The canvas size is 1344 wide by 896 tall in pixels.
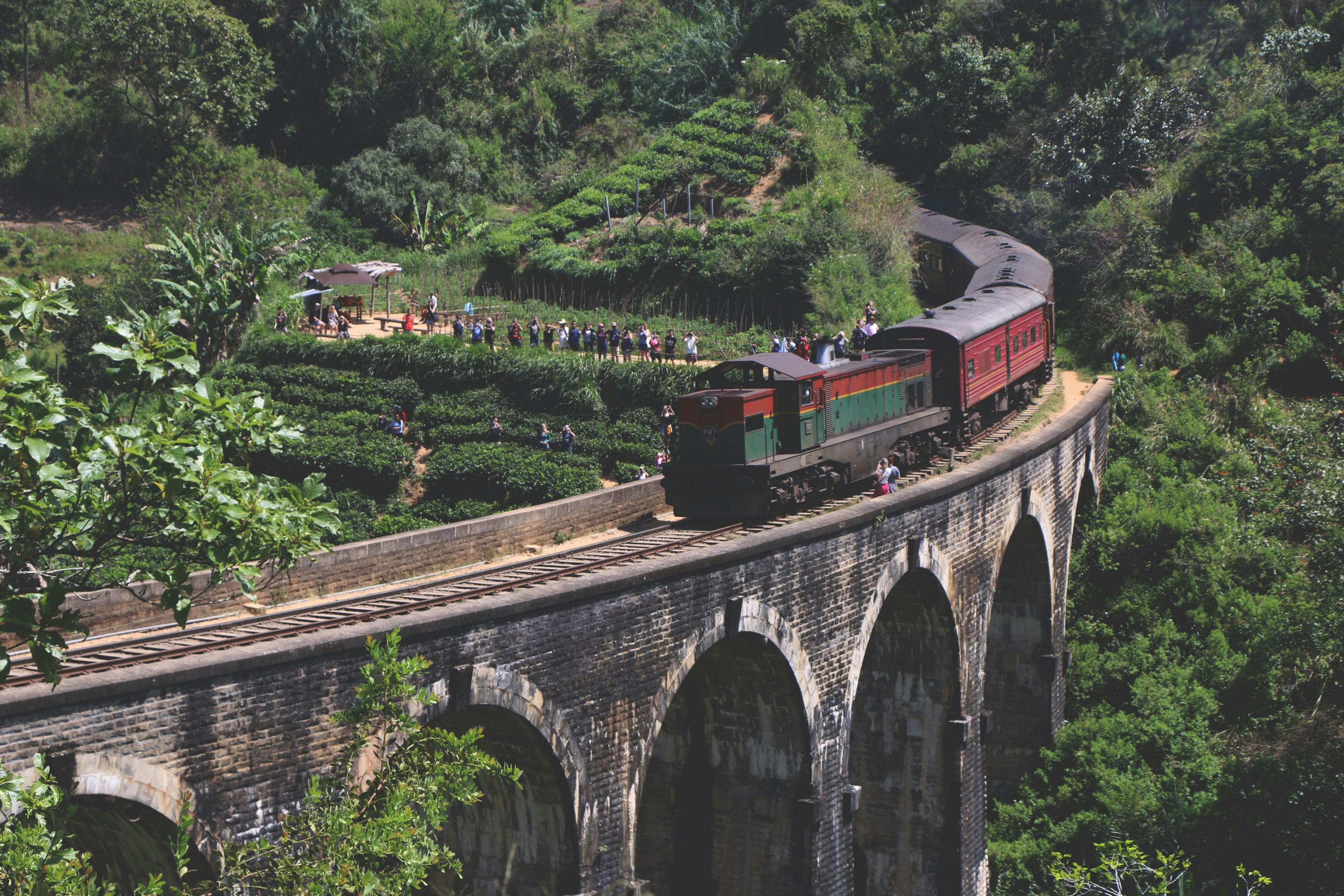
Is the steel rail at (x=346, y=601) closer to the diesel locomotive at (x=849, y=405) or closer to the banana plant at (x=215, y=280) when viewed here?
the diesel locomotive at (x=849, y=405)

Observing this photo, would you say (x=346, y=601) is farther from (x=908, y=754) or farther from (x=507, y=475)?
(x=507, y=475)

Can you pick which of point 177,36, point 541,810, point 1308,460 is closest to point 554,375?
point 1308,460

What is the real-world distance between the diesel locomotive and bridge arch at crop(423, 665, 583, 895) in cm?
759

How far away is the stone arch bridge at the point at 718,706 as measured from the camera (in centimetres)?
1226

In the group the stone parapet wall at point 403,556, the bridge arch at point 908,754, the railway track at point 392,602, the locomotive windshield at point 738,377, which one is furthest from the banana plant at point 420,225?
the bridge arch at point 908,754

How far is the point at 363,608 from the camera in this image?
1602cm

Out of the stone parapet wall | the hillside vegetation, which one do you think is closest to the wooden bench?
the hillside vegetation

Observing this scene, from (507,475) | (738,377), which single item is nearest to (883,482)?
(738,377)

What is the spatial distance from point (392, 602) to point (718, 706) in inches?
266

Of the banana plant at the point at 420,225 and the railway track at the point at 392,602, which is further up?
the banana plant at the point at 420,225

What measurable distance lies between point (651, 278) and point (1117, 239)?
19.1 meters

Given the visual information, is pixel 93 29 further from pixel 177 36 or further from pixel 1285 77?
pixel 1285 77

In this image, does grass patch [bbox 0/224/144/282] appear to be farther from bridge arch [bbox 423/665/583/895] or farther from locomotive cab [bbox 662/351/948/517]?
bridge arch [bbox 423/665/583/895]

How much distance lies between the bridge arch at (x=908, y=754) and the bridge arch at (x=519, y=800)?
32.4ft
